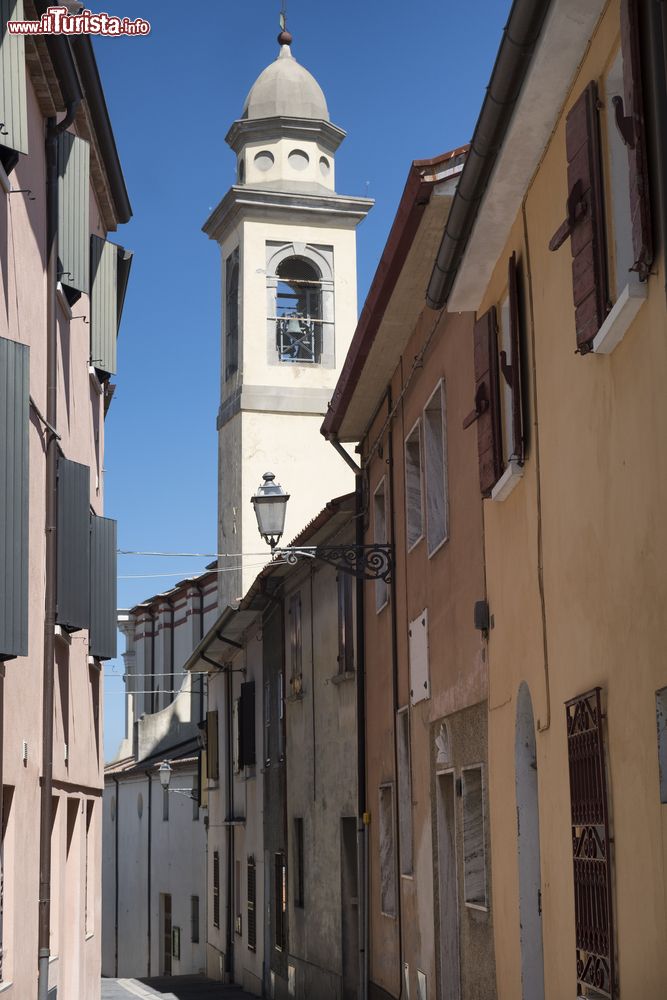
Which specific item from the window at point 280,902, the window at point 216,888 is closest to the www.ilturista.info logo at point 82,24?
the window at point 280,902

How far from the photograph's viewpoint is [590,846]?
7.17 m

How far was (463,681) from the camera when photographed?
1150 centimetres

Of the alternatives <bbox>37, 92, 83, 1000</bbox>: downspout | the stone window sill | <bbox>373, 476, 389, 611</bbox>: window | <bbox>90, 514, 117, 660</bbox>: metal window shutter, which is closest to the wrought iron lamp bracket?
<bbox>373, 476, 389, 611</bbox>: window

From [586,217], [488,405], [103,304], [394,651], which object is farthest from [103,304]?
[586,217]

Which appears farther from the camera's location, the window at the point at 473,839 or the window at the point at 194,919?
the window at the point at 194,919

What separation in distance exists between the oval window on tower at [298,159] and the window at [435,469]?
70.8 feet

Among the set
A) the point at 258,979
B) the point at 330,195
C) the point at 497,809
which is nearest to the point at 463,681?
the point at 497,809

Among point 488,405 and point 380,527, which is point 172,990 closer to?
point 380,527

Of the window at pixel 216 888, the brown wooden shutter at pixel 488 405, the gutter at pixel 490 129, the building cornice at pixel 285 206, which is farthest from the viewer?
the building cornice at pixel 285 206

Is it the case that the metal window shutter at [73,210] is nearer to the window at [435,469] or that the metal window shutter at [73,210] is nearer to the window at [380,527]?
the window at [435,469]

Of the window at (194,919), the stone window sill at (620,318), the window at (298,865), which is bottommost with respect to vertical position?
the window at (194,919)

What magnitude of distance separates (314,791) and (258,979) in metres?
6.63

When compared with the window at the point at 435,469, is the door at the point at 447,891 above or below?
below

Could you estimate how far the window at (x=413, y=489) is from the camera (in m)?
14.4
